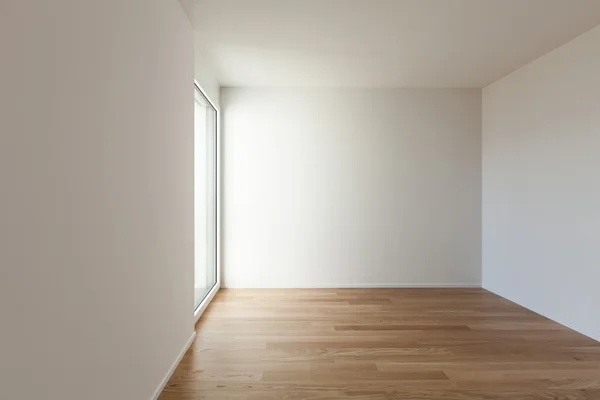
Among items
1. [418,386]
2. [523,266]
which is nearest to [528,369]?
[418,386]

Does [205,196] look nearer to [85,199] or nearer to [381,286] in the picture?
[381,286]

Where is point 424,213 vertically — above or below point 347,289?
above

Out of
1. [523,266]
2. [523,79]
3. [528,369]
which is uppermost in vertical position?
[523,79]

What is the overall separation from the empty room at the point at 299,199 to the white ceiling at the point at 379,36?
3 cm

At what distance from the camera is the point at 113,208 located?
5.86 feet

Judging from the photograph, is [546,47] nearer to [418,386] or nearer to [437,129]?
[437,129]

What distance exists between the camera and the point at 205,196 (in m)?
4.64

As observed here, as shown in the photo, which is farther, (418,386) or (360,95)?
(360,95)

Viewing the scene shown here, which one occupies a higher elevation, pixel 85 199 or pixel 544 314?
pixel 85 199

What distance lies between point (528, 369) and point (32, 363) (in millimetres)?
3046

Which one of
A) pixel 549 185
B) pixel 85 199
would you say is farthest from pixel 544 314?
pixel 85 199

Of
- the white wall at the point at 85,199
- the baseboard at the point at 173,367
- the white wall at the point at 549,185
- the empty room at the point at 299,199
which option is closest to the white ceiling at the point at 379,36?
the empty room at the point at 299,199

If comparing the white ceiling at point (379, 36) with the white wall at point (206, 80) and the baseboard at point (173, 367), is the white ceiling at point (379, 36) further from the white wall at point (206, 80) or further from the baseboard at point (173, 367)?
the baseboard at point (173, 367)

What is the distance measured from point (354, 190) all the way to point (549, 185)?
7.46ft
